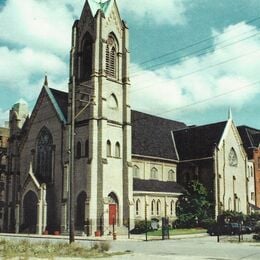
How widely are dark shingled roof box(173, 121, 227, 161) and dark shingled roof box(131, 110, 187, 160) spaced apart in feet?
4.12

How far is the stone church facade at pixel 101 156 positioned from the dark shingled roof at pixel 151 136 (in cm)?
19

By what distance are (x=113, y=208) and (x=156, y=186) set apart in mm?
8646

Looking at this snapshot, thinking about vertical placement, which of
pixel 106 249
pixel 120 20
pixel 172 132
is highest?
pixel 120 20

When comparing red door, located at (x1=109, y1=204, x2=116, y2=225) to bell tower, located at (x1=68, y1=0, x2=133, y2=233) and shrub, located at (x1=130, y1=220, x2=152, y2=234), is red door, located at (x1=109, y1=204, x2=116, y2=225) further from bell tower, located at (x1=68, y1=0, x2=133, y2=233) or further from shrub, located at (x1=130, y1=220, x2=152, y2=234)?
shrub, located at (x1=130, y1=220, x2=152, y2=234)

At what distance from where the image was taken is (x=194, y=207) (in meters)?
58.4

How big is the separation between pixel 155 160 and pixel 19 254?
38.3 m

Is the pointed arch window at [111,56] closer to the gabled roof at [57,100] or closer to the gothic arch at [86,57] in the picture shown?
the gothic arch at [86,57]

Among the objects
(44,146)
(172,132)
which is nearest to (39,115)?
(44,146)

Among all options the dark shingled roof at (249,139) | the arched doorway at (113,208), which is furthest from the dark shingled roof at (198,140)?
the arched doorway at (113,208)

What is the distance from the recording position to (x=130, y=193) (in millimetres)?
52156

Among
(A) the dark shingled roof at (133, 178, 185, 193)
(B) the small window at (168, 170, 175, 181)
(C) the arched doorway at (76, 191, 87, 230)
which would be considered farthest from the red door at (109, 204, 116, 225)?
(B) the small window at (168, 170, 175, 181)

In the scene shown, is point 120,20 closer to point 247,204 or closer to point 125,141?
point 125,141

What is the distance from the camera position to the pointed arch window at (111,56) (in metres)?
54.0

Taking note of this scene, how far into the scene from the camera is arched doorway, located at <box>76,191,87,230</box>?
1976 inches
